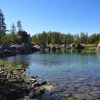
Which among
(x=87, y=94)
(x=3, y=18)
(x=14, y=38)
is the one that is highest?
(x=3, y=18)

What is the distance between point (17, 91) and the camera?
82.0ft

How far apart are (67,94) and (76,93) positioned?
1208 mm

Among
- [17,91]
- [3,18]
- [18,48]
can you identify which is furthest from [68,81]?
[3,18]

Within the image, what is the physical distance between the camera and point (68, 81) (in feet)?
115

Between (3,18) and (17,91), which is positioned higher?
(3,18)

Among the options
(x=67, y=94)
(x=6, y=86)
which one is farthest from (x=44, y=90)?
(x=6, y=86)

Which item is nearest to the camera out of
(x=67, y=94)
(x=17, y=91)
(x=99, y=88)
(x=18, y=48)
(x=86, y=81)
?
(x=17, y=91)

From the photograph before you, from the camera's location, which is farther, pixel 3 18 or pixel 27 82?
pixel 3 18

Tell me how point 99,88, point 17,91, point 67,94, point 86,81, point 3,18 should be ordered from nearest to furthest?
point 17,91 → point 67,94 → point 99,88 → point 86,81 → point 3,18

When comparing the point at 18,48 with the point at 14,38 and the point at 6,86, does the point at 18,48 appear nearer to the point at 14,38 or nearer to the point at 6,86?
the point at 14,38

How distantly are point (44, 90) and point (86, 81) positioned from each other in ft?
29.6

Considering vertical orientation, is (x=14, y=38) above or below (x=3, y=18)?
below

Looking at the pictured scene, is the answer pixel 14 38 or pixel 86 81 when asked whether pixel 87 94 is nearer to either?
pixel 86 81

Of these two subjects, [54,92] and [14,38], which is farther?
[14,38]
